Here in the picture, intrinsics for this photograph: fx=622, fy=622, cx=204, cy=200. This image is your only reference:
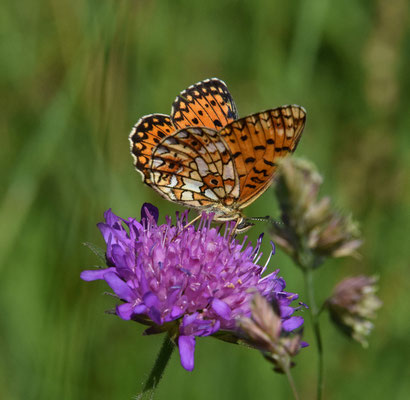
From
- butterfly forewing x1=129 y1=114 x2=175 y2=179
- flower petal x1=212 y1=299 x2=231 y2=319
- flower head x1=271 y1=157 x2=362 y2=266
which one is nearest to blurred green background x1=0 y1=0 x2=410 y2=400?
butterfly forewing x1=129 y1=114 x2=175 y2=179

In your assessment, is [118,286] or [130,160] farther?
[130,160]

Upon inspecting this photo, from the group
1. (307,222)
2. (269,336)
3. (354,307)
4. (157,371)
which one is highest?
(307,222)

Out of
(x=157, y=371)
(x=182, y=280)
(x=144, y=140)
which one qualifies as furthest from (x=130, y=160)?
(x=157, y=371)

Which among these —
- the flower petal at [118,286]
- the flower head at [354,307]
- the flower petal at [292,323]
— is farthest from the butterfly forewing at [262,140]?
the flower head at [354,307]

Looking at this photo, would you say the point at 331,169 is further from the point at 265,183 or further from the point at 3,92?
the point at 3,92

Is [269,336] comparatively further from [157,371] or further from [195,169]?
[195,169]

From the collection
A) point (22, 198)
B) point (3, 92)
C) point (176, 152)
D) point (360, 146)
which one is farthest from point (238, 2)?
point (176, 152)

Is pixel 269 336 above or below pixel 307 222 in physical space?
below
